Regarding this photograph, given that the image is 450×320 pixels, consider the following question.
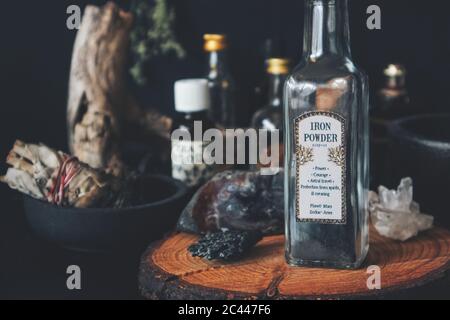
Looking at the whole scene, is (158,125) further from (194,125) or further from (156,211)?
(156,211)

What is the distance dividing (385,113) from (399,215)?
0.32m

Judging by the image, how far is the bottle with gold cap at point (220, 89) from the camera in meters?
1.18

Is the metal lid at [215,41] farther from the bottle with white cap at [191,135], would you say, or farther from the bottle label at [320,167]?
the bottle label at [320,167]

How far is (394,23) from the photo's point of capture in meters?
1.14

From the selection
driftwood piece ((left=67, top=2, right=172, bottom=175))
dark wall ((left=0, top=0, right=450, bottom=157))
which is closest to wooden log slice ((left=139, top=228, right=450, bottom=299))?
driftwood piece ((left=67, top=2, right=172, bottom=175))

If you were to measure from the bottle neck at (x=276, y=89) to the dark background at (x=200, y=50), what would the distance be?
4 cm

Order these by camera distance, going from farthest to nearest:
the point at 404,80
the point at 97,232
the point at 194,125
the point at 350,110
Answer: the point at 404,80 < the point at 194,125 < the point at 97,232 < the point at 350,110

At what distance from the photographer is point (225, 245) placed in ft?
2.49

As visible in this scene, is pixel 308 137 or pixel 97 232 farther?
pixel 97 232

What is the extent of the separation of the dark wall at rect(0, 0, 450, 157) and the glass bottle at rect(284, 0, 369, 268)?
0.42 m

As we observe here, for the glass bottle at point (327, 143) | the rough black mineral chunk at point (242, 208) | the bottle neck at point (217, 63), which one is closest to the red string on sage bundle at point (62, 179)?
the rough black mineral chunk at point (242, 208)

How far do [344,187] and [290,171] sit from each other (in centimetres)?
6

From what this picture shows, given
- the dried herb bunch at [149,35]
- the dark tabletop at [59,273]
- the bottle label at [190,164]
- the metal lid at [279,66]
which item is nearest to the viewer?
the dark tabletop at [59,273]

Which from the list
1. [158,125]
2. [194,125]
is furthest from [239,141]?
[158,125]
